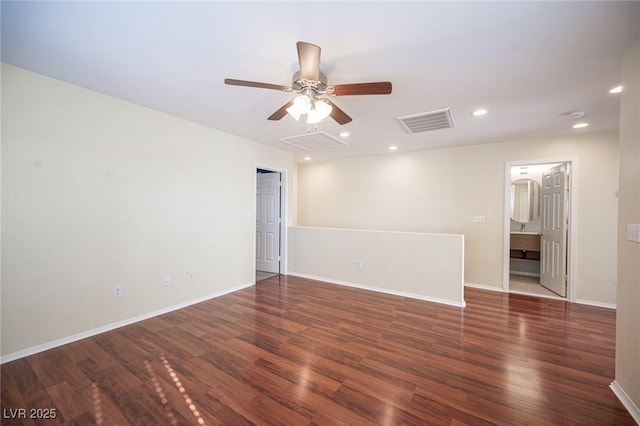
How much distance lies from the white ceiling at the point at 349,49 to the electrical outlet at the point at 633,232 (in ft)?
3.99

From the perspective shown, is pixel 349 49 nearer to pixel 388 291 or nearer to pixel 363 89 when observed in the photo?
pixel 363 89

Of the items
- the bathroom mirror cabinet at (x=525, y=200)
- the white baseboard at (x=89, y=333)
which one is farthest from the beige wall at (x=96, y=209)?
the bathroom mirror cabinet at (x=525, y=200)

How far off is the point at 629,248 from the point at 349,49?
7.65 feet

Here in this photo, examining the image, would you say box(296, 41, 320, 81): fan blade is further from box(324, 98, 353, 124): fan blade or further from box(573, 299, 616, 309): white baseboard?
box(573, 299, 616, 309): white baseboard

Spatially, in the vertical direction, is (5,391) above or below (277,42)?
below

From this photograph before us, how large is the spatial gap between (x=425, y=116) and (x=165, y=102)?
2949 mm

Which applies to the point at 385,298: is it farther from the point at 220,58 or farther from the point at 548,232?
the point at 220,58

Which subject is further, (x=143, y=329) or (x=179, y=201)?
(x=179, y=201)

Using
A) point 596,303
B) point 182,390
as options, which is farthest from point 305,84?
point 596,303

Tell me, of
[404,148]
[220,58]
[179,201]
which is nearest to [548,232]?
[404,148]

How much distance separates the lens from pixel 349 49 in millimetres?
1813

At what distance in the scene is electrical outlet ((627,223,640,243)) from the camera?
161 cm

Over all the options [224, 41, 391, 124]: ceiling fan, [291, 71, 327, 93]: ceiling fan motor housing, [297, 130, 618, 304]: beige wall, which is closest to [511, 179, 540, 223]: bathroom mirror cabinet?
[297, 130, 618, 304]: beige wall

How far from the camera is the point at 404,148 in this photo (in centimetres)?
458
